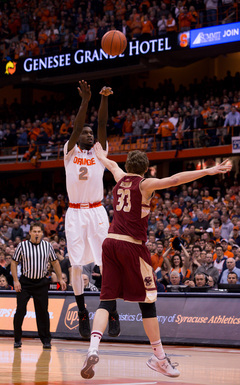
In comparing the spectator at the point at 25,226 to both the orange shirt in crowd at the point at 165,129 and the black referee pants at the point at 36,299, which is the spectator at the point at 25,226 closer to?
the orange shirt in crowd at the point at 165,129

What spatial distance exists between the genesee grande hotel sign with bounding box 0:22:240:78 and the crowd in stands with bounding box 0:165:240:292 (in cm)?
537

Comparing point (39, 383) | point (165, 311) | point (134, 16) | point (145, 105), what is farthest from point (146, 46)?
point (39, 383)

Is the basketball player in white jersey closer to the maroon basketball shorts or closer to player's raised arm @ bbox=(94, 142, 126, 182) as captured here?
player's raised arm @ bbox=(94, 142, 126, 182)

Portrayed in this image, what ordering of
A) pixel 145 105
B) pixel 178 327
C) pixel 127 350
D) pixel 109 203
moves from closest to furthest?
pixel 127 350
pixel 178 327
pixel 109 203
pixel 145 105

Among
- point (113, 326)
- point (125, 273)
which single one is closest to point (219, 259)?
point (113, 326)

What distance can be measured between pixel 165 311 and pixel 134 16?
17.7 m

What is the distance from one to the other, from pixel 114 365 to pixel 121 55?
20110 millimetres

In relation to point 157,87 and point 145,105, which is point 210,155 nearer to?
point 145,105

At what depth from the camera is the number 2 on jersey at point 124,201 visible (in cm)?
714

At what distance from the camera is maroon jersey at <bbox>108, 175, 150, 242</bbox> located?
7113 mm

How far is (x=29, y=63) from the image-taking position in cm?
2977

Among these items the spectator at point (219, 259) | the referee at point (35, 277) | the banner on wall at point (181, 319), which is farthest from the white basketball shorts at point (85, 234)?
the spectator at point (219, 259)

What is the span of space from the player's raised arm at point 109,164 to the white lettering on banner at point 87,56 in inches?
709

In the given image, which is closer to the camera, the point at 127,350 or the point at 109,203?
the point at 127,350
